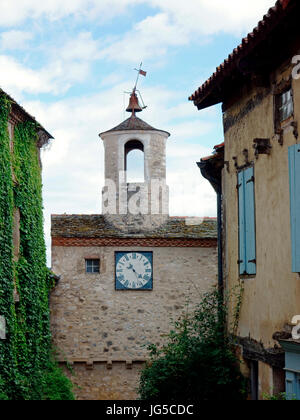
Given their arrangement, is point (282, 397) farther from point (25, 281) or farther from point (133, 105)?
point (133, 105)

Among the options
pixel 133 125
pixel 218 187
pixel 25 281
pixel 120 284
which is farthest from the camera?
pixel 133 125

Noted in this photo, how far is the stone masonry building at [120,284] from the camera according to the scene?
2214 centimetres

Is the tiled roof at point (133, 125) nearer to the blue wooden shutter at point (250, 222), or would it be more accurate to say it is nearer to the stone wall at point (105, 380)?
the stone wall at point (105, 380)

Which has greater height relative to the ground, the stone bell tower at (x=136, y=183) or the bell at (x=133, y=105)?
the bell at (x=133, y=105)

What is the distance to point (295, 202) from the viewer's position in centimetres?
936

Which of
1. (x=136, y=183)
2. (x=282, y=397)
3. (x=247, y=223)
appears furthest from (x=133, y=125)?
(x=282, y=397)

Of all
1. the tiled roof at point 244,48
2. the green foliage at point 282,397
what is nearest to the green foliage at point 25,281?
the tiled roof at point 244,48

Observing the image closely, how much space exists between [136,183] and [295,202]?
1505 cm

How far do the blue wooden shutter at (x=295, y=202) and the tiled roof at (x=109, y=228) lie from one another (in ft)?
43.7

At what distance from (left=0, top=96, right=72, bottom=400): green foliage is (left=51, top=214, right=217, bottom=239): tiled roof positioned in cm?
204

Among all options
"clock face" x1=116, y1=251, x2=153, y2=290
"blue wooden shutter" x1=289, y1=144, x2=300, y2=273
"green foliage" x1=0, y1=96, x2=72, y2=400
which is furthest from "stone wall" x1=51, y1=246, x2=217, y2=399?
"blue wooden shutter" x1=289, y1=144, x2=300, y2=273

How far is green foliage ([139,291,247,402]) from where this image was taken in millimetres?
12008

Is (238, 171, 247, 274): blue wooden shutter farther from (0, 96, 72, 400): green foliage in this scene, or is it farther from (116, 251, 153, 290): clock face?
(116, 251, 153, 290): clock face
